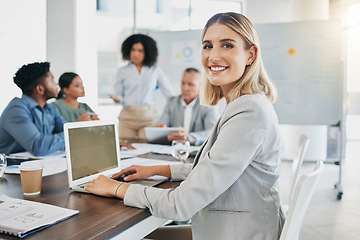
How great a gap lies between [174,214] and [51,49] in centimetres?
502

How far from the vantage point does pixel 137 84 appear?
416 cm

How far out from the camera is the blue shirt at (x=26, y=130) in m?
2.00

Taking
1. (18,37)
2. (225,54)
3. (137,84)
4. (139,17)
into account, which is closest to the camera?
(225,54)

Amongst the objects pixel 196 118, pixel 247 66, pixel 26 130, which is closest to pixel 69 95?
pixel 196 118

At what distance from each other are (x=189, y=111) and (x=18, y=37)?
3439mm

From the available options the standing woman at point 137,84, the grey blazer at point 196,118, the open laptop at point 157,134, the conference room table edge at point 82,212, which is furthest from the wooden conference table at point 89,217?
the standing woman at point 137,84

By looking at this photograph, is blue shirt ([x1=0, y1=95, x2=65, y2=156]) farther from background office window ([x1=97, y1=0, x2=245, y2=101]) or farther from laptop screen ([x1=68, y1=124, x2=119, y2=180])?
background office window ([x1=97, y1=0, x2=245, y2=101])

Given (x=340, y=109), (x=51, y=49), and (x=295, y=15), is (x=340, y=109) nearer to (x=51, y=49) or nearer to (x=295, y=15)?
(x=295, y=15)

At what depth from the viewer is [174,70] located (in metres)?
5.14

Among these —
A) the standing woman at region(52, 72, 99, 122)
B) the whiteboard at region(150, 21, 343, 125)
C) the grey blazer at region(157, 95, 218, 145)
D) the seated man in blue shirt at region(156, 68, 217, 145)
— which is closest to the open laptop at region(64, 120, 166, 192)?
the grey blazer at region(157, 95, 218, 145)

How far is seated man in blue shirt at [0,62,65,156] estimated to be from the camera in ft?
6.61

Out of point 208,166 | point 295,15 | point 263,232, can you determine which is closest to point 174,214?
point 208,166

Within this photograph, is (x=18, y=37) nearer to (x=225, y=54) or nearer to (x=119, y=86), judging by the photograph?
(x=119, y=86)

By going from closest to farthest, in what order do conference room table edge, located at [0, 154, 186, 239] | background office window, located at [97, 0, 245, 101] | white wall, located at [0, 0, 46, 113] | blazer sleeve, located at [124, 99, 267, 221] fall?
conference room table edge, located at [0, 154, 186, 239] → blazer sleeve, located at [124, 99, 267, 221] → white wall, located at [0, 0, 46, 113] → background office window, located at [97, 0, 245, 101]
